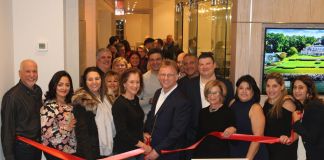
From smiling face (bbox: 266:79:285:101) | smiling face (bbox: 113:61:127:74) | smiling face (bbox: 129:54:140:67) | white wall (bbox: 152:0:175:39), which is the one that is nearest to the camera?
smiling face (bbox: 266:79:285:101)

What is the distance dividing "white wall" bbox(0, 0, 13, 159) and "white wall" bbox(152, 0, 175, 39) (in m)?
11.6

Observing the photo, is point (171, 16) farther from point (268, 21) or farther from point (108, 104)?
point (108, 104)

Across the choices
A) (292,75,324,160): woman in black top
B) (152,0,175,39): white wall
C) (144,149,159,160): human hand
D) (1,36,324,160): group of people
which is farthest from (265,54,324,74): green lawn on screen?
(152,0,175,39): white wall

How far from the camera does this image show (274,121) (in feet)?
13.2

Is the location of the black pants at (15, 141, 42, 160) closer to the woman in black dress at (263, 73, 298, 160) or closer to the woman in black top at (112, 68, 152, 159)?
the woman in black top at (112, 68, 152, 159)

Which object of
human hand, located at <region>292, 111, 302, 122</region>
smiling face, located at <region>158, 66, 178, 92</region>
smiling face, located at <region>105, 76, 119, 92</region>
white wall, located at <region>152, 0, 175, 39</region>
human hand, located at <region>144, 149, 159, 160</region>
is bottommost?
human hand, located at <region>144, 149, 159, 160</region>

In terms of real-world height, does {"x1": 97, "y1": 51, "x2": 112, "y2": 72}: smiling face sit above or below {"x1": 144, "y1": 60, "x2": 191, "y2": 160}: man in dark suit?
above

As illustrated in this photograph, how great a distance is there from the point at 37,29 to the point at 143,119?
176 cm

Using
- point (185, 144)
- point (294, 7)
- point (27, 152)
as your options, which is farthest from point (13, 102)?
point (294, 7)

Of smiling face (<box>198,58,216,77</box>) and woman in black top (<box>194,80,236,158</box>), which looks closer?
woman in black top (<box>194,80,236,158</box>)

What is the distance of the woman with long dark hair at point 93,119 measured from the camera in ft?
11.5

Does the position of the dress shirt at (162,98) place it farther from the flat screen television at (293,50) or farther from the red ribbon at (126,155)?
the flat screen television at (293,50)

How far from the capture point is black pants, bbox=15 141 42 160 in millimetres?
3746

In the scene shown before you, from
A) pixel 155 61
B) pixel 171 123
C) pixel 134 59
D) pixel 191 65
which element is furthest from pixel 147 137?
pixel 134 59
